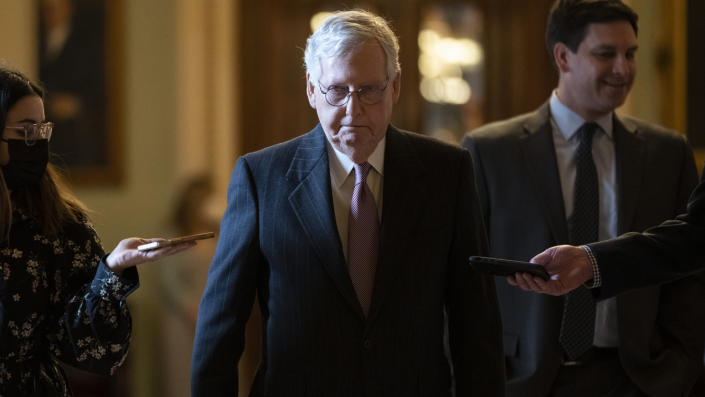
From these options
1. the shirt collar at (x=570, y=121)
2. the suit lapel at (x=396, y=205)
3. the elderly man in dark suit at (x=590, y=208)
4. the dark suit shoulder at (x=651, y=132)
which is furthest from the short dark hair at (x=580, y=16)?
the suit lapel at (x=396, y=205)

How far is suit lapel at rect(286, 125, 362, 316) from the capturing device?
7.70 ft

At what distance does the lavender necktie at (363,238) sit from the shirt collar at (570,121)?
3.47 feet

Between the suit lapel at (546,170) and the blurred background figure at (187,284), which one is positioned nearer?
the suit lapel at (546,170)

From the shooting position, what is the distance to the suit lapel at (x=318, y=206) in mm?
2346

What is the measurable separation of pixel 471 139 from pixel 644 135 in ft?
2.03

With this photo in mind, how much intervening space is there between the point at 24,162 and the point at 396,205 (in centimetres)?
102

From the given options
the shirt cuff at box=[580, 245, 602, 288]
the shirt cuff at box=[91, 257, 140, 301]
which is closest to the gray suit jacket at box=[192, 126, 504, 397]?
the shirt cuff at box=[91, 257, 140, 301]

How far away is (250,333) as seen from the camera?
6398 millimetres

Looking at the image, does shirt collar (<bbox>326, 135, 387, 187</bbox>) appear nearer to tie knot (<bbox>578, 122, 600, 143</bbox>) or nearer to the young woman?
the young woman

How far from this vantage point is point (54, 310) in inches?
96.1

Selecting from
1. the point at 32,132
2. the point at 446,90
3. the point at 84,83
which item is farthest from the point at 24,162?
the point at 446,90

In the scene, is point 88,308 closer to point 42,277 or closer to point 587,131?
point 42,277

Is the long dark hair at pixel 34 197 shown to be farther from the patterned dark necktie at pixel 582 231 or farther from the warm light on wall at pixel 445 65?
the warm light on wall at pixel 445 65

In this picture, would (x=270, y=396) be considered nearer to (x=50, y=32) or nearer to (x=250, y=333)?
(x=250, y=333)
